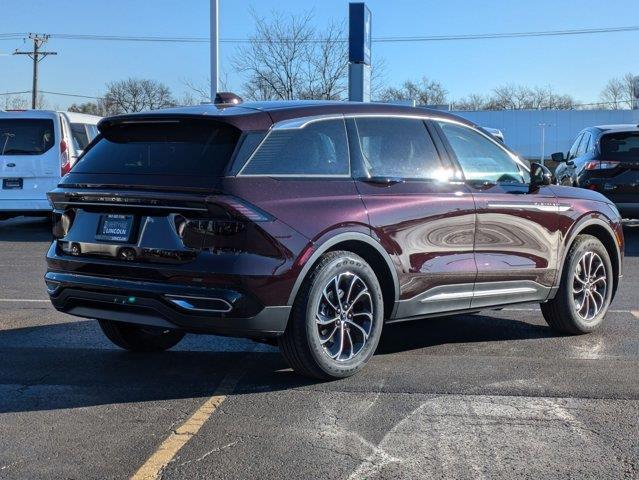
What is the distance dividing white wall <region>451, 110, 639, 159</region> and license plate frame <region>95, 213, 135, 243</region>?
52.4 metres

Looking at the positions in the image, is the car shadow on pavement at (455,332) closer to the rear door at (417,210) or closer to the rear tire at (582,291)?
the rear tire at (582,291)

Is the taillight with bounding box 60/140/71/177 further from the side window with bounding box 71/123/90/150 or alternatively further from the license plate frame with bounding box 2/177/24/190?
the license plate frame with bounding box 2/177/24/190

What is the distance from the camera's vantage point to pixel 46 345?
19.8 ft

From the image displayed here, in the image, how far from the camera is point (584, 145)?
45.3ft

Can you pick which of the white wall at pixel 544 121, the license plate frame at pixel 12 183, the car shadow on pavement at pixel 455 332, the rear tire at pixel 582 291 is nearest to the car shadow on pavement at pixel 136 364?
the car shadow on pavement at pixel 455 332

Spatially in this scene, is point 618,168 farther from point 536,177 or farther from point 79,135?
point 79,135

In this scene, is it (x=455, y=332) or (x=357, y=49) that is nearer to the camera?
(x=455, y=332)

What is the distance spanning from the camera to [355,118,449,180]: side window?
209 inches

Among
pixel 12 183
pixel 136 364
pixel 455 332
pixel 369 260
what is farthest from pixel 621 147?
pixel 12 183

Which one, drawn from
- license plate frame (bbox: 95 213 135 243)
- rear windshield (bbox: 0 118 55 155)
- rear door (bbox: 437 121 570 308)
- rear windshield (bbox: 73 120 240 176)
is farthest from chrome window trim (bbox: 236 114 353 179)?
rear windshield (bbox: 0 118 55 155)

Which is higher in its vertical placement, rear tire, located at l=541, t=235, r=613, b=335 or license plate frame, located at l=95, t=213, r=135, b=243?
license plate frame, located at l=95, t=213, r=135, b=243

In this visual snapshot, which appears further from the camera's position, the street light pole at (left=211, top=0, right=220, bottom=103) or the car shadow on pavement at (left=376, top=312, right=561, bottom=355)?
the street light pole at (left=211, top=0, right=220, bottom=103)

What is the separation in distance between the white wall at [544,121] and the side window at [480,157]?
166 feet

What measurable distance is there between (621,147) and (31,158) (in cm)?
1014
